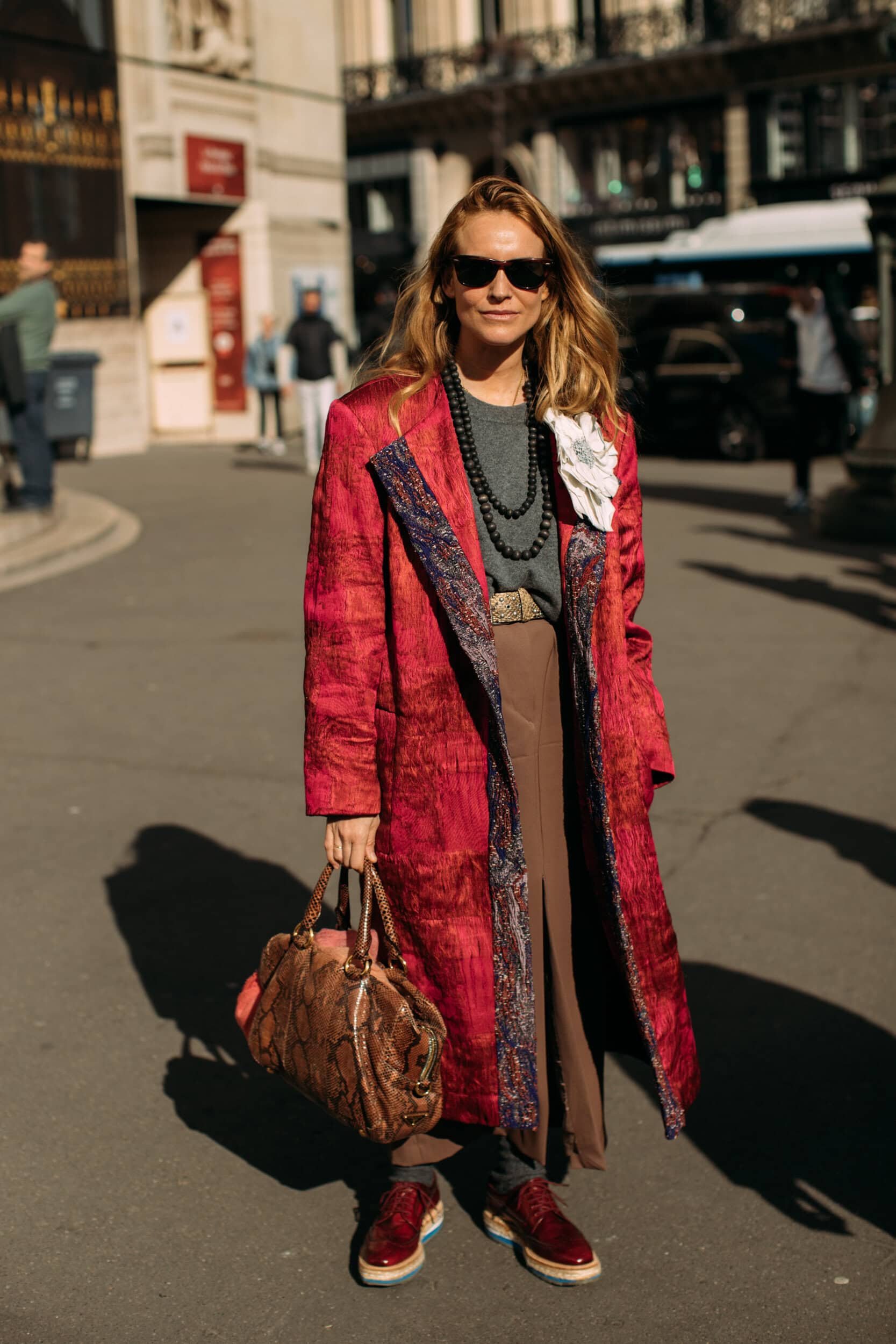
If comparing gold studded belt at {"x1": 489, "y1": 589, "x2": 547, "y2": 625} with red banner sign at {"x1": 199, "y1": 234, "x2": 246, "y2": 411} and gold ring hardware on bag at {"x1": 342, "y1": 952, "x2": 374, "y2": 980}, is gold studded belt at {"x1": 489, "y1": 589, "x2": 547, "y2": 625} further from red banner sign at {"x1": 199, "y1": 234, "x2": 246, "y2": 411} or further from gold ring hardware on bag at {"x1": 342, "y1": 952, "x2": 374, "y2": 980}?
red banner sign at {"x1": 199, "y1": 234, "x2": 246, "y2": 411}

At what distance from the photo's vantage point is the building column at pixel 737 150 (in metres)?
35.6

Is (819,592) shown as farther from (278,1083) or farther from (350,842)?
(350,842)

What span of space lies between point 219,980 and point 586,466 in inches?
82.6

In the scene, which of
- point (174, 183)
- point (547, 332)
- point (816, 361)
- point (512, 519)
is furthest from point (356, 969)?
point (174, 183)

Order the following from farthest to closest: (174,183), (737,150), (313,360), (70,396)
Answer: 1. (737,150)
2. (174,183)
3. (70,396)
4. (313,360)

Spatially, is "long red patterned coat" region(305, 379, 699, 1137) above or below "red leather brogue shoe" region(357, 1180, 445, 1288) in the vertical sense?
above

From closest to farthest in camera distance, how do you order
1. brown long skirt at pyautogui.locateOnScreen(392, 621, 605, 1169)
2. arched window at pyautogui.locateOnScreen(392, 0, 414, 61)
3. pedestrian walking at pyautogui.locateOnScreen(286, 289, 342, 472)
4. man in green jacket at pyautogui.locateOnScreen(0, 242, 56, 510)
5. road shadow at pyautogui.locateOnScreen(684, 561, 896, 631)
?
brown long skirt at pyautogui.locateOnScreen(392, 621, 605, 1169)
road shadow at pyautogui.locateOnScreen(684, 561, 896, 631)
man in green jacket at pyautogui.locateOnScreen(0, 242, 56, 510)
pedestrian walking at pyautogui.locateOnScreen(286, 289, 342, 472)
arched window at pyautogui.locateOnScreen(392, 0, 414, 61)

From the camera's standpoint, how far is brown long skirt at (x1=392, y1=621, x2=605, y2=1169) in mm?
2820

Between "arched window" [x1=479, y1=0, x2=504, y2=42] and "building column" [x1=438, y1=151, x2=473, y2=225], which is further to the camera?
"building column" [x1=438, y1=151, x2=473, y2=225]

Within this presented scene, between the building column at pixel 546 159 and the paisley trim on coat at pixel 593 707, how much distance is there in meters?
37.7

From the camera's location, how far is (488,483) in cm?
282

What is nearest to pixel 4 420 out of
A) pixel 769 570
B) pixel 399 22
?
pixel 769 570

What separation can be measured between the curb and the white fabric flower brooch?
8.27 m

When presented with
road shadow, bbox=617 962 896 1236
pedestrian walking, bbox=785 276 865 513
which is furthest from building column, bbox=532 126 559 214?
road shadow, bbox=617 962 896 1236
